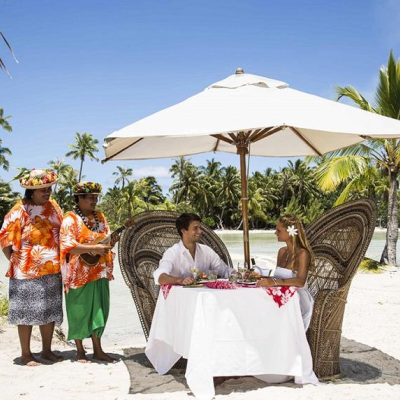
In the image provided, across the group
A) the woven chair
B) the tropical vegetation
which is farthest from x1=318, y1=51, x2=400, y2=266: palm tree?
the tropical vegetation

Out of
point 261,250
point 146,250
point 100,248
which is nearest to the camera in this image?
point 100,248

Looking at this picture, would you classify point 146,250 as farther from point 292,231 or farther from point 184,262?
point 292,231

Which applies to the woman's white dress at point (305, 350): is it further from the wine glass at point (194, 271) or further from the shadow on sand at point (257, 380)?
the wine glass at point (194, 271)

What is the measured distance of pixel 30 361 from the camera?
4867 millimetres

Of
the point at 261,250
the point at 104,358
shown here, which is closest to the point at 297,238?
the point at 104,358

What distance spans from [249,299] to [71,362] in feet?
6.62

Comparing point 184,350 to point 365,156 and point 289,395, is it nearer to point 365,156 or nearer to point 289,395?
point 289,395

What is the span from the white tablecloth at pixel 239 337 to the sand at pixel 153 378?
0.55 ft

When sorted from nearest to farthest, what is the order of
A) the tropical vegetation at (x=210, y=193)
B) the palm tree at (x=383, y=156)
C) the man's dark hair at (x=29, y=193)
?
1. the man's dark hair at (x=29, y=193)
2. the palm tree at (x=383, y=156)
3. the tropical vegetation at (x=210, y=193)

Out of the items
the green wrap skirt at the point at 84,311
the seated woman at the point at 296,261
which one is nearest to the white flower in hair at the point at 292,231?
the seated woman at the point at 296,261

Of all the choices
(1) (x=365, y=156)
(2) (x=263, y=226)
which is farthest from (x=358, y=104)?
(2) (x=263, y=226)

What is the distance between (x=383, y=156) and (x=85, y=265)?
12.4 metres

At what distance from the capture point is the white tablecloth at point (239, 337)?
3820mm

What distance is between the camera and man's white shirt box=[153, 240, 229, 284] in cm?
439
